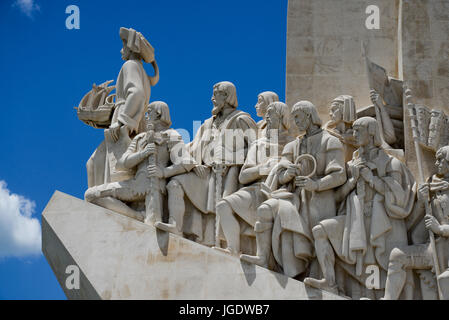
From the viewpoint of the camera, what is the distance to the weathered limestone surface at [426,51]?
1247 cm

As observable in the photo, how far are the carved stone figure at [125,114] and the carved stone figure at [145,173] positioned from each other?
241mm

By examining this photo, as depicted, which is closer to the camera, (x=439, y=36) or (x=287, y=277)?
(x=287, y=277)

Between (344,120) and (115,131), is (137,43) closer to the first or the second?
(115,131)

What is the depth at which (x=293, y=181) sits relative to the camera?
37.8 ft

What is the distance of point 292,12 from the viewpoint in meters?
13.4

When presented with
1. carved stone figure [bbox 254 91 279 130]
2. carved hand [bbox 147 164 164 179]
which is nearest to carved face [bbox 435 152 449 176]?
carved stone figure [bbox 254 91 279 130]

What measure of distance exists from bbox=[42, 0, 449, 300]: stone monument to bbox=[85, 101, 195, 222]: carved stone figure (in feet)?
0.07

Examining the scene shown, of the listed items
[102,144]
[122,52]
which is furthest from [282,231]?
[122,52]

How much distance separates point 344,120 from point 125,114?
10.3 feet

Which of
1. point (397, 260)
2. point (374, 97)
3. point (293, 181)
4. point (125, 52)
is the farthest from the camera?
point (125, 52)

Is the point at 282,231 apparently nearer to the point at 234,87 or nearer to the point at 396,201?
the point at 396,201

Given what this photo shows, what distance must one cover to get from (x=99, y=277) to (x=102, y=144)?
2.36 meters

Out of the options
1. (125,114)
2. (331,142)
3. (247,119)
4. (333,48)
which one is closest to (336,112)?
(331,142)

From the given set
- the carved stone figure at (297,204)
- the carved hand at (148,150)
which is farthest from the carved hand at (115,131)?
the carved stone figure at (297,204)
